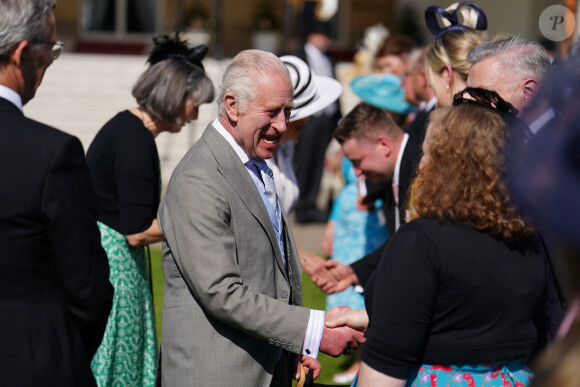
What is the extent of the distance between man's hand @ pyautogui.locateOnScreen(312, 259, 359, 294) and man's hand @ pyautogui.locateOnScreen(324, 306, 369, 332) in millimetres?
989

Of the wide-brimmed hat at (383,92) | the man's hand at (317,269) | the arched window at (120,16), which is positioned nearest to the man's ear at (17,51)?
the man's hand at (317,269)

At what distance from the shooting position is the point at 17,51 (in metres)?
2.24

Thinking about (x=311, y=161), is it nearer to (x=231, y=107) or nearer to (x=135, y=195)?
(x=135, y=195)

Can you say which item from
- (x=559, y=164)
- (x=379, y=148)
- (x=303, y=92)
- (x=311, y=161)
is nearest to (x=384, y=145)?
(x=379, y=148)

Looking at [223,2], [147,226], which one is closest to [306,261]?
[147,226]

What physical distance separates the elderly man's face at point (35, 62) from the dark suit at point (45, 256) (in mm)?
78

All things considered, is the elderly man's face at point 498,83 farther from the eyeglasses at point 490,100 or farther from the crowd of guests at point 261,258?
the eyeglasses at point 490,100

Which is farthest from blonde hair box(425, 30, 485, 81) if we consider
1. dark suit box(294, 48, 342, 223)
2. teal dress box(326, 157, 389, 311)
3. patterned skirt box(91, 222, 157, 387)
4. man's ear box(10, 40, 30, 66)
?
dark suit box(294, 48, 342, 223)

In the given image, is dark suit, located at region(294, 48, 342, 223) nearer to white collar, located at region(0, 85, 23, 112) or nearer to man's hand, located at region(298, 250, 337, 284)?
man's hand, located at region(298, 250, 337, 284)

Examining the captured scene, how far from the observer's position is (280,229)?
294 cm

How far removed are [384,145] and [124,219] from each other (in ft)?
4.89

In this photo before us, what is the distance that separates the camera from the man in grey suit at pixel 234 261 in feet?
8.59

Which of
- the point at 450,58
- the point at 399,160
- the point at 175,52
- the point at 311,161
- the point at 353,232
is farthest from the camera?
the point at 311,161

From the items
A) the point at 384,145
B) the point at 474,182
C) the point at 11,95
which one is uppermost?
the point at 11,95
